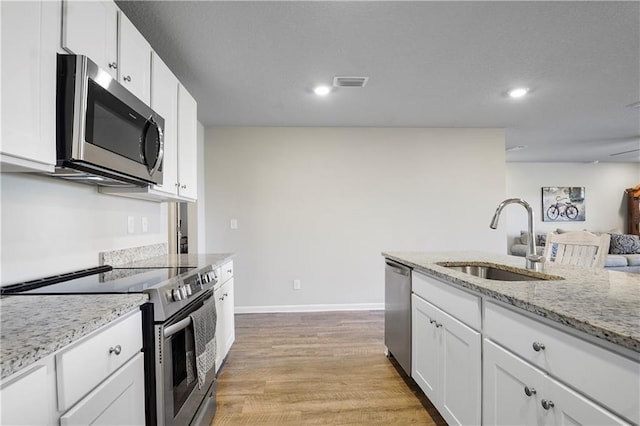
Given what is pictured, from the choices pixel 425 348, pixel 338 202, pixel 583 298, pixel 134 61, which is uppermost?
pixel 134 61

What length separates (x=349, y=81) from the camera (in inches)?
116

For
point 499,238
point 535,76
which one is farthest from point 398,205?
point 535,76

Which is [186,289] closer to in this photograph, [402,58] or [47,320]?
[47,320]

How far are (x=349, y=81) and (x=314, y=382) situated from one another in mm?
2448

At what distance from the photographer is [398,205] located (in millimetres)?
4555

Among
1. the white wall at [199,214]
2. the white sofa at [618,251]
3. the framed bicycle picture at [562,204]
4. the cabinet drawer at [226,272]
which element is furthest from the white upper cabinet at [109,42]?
the framed bicycle picture at [562,204]

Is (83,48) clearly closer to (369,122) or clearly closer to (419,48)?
(419,48)

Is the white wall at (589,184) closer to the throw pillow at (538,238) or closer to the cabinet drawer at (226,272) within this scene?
the throw pillow at (538,238)

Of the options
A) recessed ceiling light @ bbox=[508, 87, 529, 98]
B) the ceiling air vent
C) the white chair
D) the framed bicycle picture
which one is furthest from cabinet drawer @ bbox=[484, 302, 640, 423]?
the framed bicycle picture

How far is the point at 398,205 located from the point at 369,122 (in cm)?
116

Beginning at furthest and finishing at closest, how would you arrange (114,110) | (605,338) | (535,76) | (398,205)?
1. (398,205)
2. (535,76)
3. (114,110)
4. (605,338)

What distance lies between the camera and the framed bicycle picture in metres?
7.43

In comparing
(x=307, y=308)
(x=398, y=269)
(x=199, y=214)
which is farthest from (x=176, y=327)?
(x=307, y=308)

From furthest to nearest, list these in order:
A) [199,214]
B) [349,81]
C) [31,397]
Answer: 1. [199,214]
2. [349,81]
3. [31,397]
